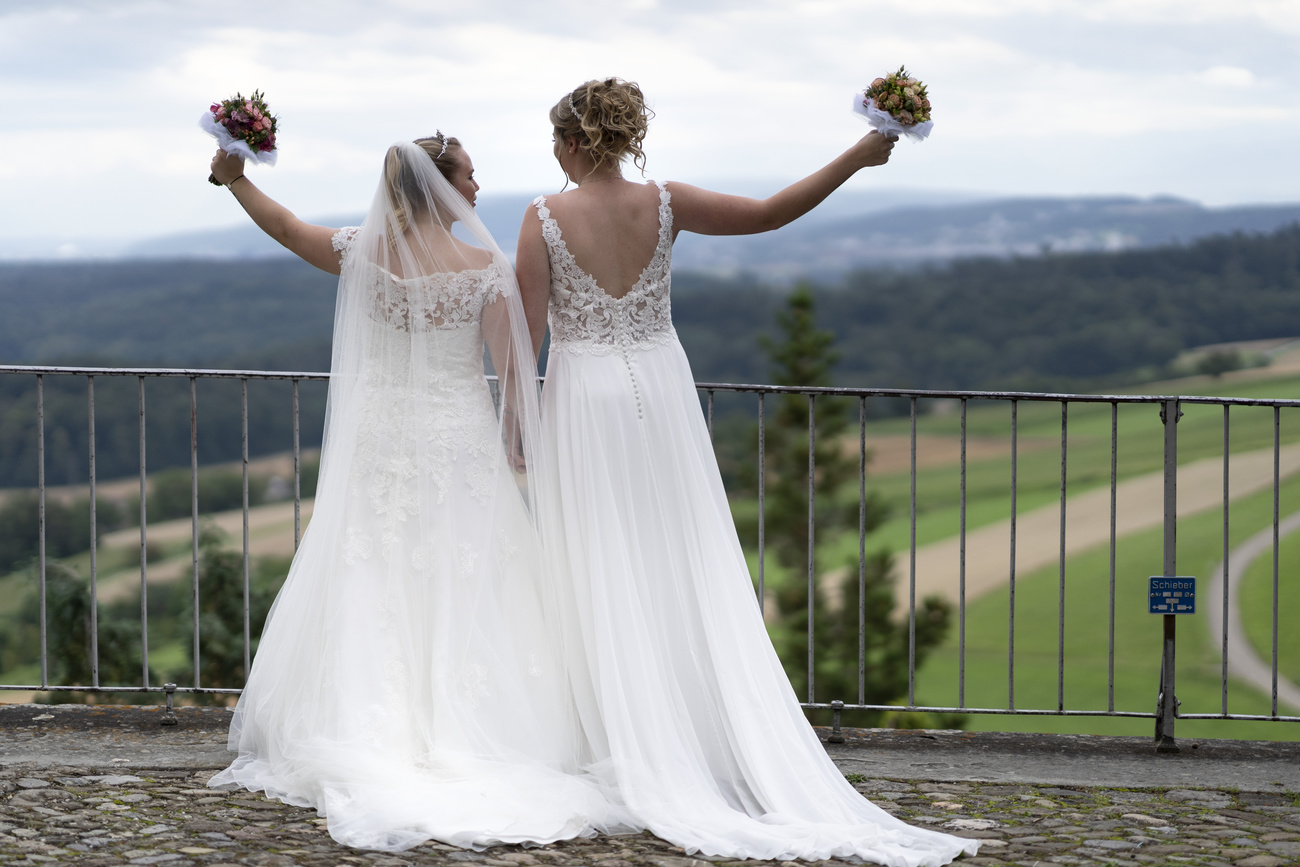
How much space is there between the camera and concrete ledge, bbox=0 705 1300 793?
337 cm

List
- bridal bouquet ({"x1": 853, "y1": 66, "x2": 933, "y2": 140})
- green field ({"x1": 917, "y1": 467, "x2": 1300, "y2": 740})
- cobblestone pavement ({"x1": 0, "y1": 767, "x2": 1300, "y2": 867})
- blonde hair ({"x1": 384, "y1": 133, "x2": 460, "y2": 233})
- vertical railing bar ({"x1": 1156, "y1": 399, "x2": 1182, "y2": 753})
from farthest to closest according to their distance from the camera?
green field ({"x1": 917, "y1": 467, "x2": 1300, "y2": 740}) → vertical railing bar ({"x1": 1156, "y1": 399, "x2": 1182, "y2": 753}) → blonde hair ({"x1": 384, "y1": 133, "x2": 460, "y2": 233}) → bridal bouquet ({"x1": 853, "y1": 66, "x2": 933, "y2": 140}) → cobblestone pavement ({"x1": 0, "y1": 767, "x2": 1300, "y2": 867})

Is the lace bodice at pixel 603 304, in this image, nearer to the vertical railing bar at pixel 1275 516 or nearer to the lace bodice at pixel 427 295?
the lace bodice at pixel 427 295

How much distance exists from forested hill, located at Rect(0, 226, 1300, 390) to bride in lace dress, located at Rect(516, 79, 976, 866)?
48784mm

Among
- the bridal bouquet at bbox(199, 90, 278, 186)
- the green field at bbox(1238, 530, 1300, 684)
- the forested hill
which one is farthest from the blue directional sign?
the forested hill

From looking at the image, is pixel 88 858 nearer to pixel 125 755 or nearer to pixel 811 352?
pixel 125 755

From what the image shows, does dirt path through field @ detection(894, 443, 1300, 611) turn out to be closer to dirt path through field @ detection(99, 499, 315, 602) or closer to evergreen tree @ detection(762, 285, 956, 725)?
evergreen tree @ detection(762, 285, 956, 725)

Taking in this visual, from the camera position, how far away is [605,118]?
117 inches

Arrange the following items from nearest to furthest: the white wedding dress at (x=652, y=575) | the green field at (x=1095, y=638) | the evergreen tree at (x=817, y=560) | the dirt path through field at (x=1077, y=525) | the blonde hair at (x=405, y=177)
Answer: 1. the white wedding dress at (x=652, y=575)
2. the blonde hair at (x=405, y=177)
3. the evergreen tree at (x=817, y=560)
4. the green field at (x=1095, y=638)
5. the dirt path through field at (x=1077, y=525)

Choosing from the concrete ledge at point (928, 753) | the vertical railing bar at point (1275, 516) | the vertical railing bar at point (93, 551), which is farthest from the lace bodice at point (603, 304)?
the vertical railing bar at point (1275, 516)

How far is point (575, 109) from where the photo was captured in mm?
3014

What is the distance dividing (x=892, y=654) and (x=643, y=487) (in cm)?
3052

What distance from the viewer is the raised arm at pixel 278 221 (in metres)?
3.19

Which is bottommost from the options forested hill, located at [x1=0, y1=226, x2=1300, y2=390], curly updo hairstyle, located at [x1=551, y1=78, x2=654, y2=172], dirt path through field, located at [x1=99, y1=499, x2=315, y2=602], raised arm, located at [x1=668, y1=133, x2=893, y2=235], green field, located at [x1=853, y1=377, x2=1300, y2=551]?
dirt path through field, located at [x1=99, y1=499, x2=315, y2=602]

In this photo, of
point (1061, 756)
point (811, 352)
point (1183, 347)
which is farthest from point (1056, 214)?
point (1061, 756)
